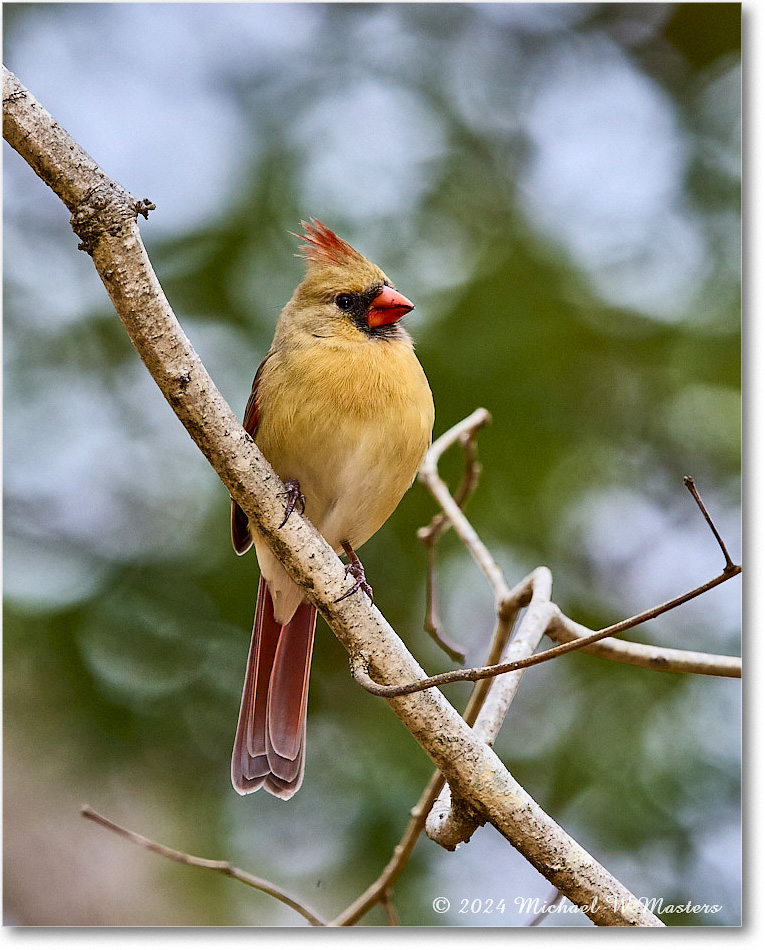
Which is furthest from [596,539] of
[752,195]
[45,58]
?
[45,58]

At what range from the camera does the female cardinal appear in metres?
1.85

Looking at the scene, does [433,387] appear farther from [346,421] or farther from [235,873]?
[235,873]

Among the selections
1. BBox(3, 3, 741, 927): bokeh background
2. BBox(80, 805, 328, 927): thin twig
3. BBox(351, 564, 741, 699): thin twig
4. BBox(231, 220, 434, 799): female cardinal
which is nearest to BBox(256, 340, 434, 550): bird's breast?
BBox(231, 220, 434, 799): female cardinal

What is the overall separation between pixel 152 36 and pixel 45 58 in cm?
25

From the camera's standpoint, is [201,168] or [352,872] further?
[201,168]

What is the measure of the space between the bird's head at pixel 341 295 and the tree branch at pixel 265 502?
52cm

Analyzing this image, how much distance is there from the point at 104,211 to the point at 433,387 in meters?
1.05

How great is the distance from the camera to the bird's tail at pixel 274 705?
2008 millimetres

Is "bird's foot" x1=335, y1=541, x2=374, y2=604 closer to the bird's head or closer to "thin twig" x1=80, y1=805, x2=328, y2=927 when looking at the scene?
the bird's head

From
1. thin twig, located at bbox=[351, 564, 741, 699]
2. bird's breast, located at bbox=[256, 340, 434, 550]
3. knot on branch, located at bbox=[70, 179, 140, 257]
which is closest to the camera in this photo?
thin twig, located at bbox=[351, 564, 741, 699]

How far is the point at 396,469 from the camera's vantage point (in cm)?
189

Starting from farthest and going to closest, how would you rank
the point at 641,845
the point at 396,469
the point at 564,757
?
the point at 564,757, the point at 641,845, the point at 396,469

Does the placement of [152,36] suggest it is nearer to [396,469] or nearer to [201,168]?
[201,168]

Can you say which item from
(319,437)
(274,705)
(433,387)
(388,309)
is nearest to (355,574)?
(319,437)
